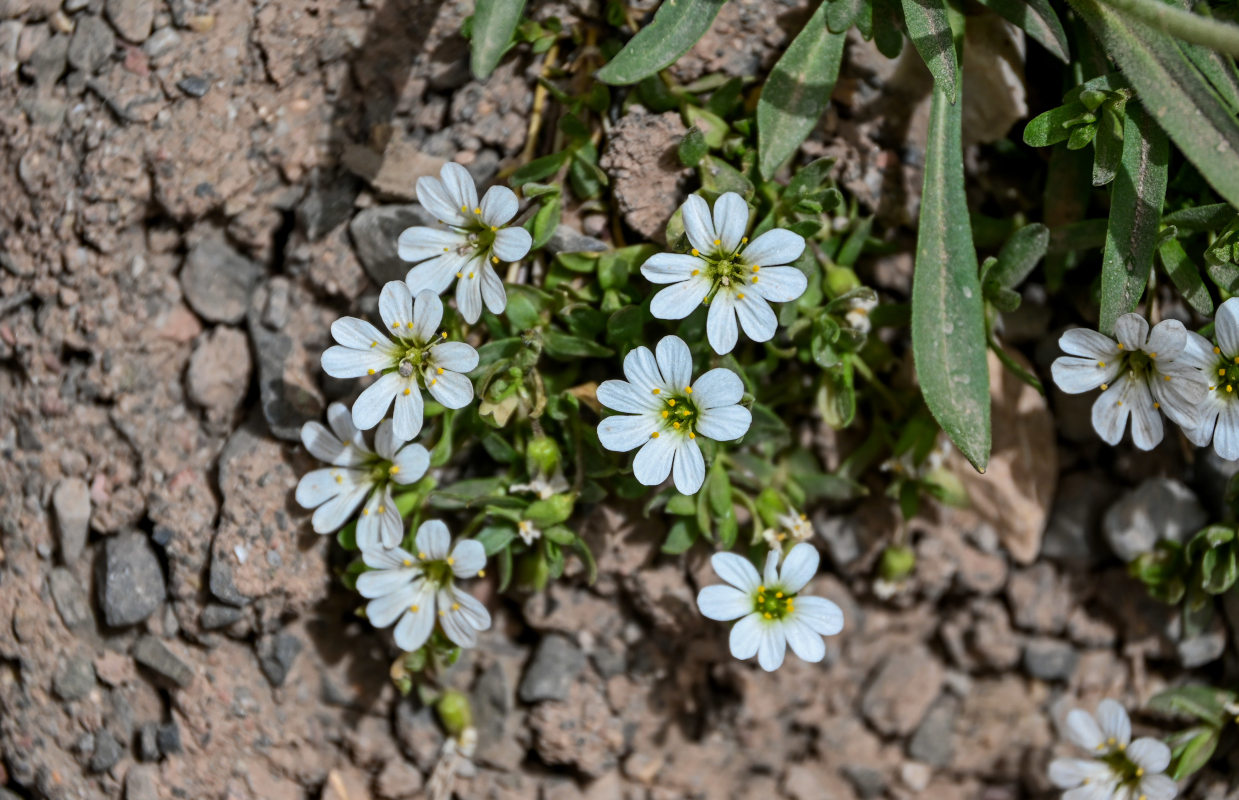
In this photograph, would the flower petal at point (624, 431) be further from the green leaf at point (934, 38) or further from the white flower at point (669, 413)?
the green leaf at point (934, 38)

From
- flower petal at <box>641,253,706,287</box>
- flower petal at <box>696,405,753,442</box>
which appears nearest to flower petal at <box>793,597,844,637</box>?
flower petal at <box>696,405,753,442</box>

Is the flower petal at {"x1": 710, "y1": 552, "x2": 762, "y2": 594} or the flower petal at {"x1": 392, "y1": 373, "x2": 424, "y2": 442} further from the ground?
the flower petal at {"x1": 392, "y1": 373, "x2": 424, "y2": 442}

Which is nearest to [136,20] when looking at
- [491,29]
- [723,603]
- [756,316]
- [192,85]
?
[192,85]

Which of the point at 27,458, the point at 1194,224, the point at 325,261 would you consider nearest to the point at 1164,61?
the point at 1194,224

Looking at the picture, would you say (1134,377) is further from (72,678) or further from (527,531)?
(72,678)

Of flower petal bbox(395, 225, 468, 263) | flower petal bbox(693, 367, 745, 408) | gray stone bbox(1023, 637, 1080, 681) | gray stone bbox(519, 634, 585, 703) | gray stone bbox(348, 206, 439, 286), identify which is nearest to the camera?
flower petal bbox(693, 367, 745, 408)

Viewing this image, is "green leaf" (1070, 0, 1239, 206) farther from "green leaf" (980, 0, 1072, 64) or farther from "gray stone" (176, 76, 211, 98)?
"gray stone" (176, 76, 211, 98)

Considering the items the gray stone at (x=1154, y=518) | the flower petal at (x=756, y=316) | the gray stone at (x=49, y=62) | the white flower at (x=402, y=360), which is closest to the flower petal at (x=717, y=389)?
the flower petal at (x=756, y=316)
